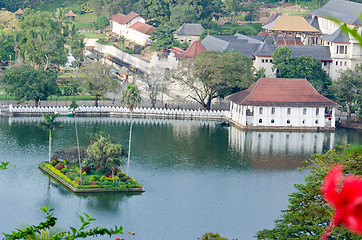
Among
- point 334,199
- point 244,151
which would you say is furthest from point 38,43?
point 334,199

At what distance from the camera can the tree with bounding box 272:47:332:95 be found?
80.3 metres

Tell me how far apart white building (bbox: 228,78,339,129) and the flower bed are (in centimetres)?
2418

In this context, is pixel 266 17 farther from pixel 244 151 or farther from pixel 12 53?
pixel 244 151

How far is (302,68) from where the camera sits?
80938 millimetres

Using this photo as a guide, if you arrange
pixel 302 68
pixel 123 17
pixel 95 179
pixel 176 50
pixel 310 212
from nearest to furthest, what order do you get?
pixel 310 212, pixel 95 179, pixel 302 68, pixel 176 50, pixel 123 17

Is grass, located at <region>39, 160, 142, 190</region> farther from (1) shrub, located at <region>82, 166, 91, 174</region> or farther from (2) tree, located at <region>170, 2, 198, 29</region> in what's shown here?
(2) tree, located at <region>170, 2, 198, 29</region>

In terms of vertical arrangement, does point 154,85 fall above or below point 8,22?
below

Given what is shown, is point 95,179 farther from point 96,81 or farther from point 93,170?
point 96,81

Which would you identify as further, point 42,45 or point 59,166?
point 42,45

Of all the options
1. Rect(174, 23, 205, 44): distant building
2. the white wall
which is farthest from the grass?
Rect(174, 23, 205, 44): distant building

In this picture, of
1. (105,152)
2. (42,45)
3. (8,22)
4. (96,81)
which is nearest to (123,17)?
(8,22)

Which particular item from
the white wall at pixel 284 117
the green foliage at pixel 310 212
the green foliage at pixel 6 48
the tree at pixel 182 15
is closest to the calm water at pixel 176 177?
the white wall at pixel 284 117

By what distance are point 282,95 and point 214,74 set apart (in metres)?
7.96

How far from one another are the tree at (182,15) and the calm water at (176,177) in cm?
4336
